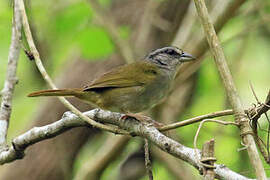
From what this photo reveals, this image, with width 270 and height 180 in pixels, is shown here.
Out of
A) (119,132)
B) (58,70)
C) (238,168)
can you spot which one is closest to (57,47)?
(58,70)

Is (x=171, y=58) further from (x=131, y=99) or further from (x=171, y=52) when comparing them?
(x=131, y=99)

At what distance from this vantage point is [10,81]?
10.9ft

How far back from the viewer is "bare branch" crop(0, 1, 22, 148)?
10.6ft

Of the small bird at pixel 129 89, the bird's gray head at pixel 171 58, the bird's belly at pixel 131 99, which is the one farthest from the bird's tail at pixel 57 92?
the bird's gray head at pixel 171 58

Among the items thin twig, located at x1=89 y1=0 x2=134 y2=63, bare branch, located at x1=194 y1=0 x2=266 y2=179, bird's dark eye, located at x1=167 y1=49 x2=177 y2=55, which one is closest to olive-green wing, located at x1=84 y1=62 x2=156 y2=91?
bird's dark eye, located at x1=167 y1=49 x2=177 y2=55

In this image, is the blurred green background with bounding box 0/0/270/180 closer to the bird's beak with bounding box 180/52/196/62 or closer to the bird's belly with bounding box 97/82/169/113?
the bird's beak with bounding box 180/52/196/62

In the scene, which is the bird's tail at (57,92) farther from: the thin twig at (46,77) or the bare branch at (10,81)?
the thin twig at (46,77)

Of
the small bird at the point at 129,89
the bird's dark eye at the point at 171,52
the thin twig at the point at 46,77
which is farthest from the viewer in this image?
the bird's dark eye at the point at 171,52

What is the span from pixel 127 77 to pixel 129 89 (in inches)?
7.6

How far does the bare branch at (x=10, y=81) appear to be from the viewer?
3.23 meters

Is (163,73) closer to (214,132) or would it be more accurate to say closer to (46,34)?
(214,132)

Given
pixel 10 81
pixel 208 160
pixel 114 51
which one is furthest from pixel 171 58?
pixel 208 160

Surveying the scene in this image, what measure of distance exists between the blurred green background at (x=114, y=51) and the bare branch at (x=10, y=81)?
1521mm

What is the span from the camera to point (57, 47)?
6.94 meters
